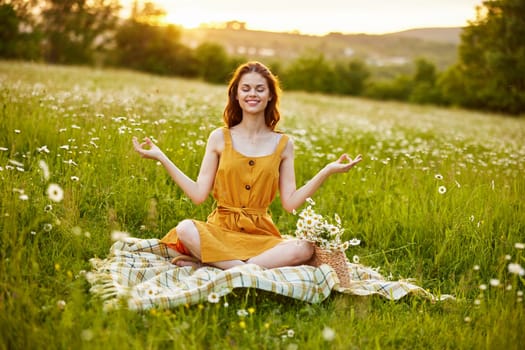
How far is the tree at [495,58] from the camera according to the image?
33562 millimetres

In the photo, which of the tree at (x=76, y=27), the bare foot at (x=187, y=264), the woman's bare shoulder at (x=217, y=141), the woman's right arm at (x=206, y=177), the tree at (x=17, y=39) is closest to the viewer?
the bare foot at (x=187, y=264)

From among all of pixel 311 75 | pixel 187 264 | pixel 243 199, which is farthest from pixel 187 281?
pixel 311 75

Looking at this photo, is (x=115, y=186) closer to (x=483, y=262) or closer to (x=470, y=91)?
(x=483, y=262)

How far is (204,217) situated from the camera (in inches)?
198

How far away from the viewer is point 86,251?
3.95m

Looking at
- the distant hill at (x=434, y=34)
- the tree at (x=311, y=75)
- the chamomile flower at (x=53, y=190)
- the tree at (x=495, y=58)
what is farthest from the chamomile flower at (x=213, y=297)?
the distant hill at (x=434, y=34)

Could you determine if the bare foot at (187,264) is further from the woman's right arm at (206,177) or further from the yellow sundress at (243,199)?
the woman's right arm at (206,177)

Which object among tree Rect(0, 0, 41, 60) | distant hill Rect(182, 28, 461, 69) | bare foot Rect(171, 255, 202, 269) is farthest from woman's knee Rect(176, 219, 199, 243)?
distant hill Rect(182, 28, 461, 69)

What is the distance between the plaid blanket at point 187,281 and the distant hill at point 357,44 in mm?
86206

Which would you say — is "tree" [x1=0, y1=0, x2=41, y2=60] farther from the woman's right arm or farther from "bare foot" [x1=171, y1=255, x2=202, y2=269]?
"bare foot" [x1=171, y1=255, x2=202, y2=269]

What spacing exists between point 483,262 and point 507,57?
1319 inches

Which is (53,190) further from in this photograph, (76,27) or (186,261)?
(76,27)

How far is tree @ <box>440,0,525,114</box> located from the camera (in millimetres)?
33562

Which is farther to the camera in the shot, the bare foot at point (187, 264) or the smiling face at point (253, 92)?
the smiling face at point (253, 92)
